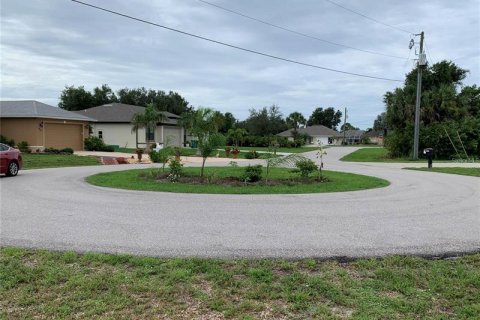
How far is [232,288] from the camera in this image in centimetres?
451

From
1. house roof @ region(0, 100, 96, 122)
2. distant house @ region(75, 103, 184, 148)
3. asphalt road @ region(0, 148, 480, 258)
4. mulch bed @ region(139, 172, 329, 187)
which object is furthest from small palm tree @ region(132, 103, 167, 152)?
asphalt road @ region(0, 148, 480, 258)

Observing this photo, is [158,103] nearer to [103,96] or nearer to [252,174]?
[103,96]

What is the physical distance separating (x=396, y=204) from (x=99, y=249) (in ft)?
23.8

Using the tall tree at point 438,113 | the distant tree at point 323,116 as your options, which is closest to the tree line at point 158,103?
the tall tree at point 438,113

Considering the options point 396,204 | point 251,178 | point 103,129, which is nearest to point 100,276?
point 396,204

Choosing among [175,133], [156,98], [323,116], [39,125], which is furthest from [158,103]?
[323,116]

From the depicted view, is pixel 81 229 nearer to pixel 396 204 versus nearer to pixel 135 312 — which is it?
pixel 135 312

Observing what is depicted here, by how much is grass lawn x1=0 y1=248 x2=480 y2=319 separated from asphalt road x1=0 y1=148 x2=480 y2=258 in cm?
56

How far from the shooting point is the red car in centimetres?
1647

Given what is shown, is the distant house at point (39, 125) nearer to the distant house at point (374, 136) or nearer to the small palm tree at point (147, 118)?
the small palm tree at point (147, 118)

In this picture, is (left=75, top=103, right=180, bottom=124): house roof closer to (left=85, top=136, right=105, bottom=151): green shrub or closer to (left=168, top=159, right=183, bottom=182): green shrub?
(left=85, top=136, right=105, bottom=151): green shrub

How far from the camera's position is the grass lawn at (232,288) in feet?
13.0

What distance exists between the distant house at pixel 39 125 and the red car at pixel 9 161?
1788 cm

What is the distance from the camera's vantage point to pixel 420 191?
1312 cm
